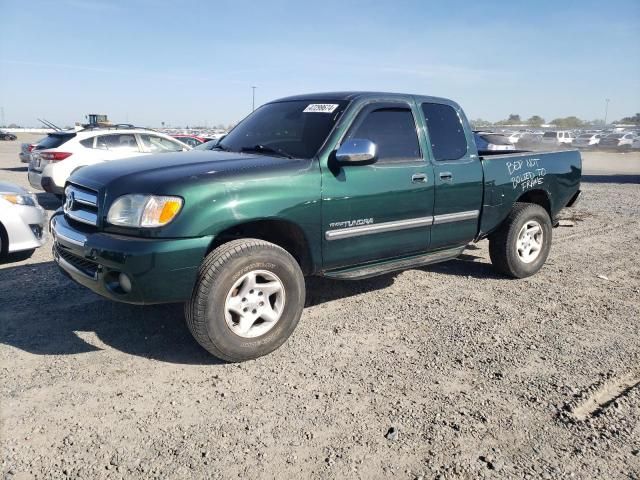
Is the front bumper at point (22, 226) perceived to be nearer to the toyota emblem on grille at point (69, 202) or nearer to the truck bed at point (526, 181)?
the toyota emblem on grille at point (69, 202)

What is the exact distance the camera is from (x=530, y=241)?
5719 millimetres

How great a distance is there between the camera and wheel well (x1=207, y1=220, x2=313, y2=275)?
3.78 metres

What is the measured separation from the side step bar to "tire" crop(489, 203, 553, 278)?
25.2 inches

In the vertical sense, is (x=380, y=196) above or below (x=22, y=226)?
above

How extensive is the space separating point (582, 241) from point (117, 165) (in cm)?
650

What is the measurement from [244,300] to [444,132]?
2.60 m

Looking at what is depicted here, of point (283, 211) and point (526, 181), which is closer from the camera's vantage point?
point (283, 211)

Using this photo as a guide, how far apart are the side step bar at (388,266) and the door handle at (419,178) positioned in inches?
27.4

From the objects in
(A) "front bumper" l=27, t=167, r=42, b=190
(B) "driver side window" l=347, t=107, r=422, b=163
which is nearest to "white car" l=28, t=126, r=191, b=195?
(A) "front bumper" l=27, t=167, r=42, b=190

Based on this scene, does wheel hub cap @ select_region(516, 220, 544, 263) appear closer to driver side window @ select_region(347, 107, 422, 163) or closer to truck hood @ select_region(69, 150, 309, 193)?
driver side window @ select_region(347, 107, 422, 163)

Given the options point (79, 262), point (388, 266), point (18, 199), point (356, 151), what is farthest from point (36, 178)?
point (356, 151)

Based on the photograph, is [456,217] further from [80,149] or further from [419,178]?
[80,149]

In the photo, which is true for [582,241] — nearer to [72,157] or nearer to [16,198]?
[16,198]

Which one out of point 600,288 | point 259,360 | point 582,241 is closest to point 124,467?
point 259,360
